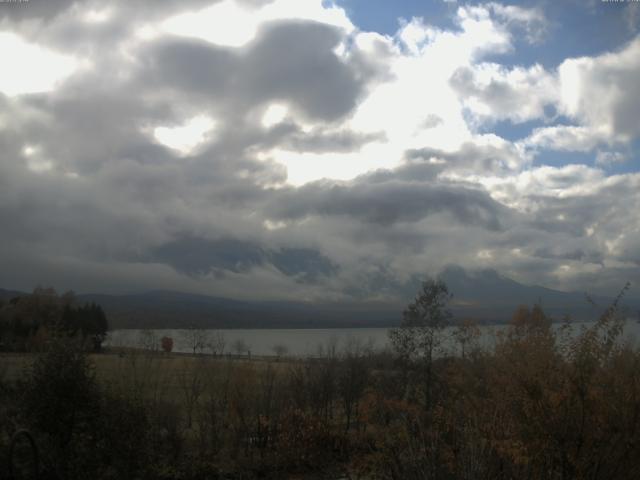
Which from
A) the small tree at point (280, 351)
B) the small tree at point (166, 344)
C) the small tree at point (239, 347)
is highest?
the small tree at point (280, 351)

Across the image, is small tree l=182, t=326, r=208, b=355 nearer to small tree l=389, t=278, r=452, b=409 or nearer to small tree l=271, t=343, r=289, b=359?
small tree l=271, t=343, r=289, b=359

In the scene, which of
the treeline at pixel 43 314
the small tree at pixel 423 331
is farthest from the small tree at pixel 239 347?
the small tree at pixel 423 331

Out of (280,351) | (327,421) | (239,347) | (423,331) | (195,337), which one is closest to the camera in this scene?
(327,421)

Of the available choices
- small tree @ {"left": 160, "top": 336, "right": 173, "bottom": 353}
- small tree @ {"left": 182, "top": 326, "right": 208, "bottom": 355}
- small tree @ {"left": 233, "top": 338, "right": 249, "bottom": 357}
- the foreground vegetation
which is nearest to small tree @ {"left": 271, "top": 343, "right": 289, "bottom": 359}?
small tree @ {"left": 233, "top": 338, "right": 249, "bottom": 357}

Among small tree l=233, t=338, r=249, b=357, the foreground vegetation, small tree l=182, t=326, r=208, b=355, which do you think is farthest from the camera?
small tree l=182, t=326, r=208, b=355

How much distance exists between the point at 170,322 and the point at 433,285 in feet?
413

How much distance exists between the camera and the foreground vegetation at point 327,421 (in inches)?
396

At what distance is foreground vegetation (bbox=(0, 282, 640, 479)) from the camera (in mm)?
10055

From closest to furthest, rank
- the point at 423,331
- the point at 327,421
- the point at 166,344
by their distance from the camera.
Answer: the point at 327,421 < the point at 423,331 < the point at 166,344

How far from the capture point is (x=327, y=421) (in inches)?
1027

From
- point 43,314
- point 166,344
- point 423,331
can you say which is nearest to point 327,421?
point 423,331

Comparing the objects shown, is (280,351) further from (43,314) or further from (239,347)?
(43,314)

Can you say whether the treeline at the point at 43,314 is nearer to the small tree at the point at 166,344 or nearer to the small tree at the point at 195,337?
the small tree at the point at 166,344

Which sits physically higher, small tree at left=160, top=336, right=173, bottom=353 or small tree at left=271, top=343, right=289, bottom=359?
small tree at left=271, top=343, right=289, bottom=359
